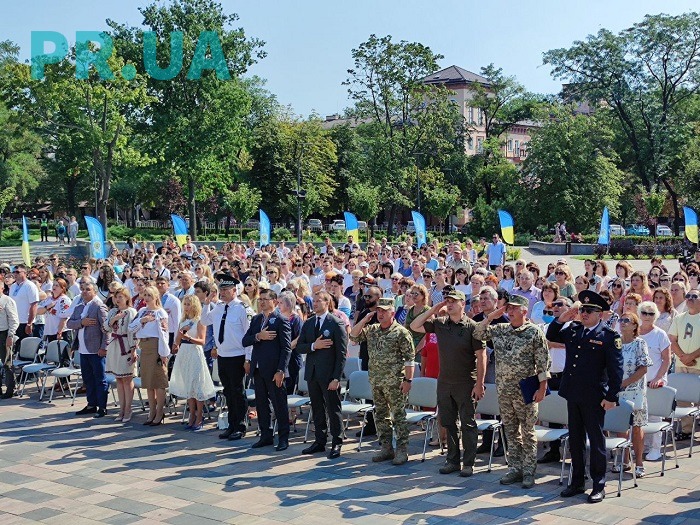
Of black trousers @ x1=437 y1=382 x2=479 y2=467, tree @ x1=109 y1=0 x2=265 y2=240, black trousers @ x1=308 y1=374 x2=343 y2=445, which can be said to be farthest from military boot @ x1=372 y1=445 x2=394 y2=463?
tree @ x1=109 y1=0 x2=265 y2=240

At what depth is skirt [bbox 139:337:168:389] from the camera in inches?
451

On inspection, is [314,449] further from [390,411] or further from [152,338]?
[152,338]

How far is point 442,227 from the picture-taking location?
73.9 meters

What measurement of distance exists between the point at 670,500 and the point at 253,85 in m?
73.2

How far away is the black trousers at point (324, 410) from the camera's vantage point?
9828mm

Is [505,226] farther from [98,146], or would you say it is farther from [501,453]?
[98,146]

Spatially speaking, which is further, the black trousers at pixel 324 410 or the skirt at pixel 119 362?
the skirt at pixel 119 362

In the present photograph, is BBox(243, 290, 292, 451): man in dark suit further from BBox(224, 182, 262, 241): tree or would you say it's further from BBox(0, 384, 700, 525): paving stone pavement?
BBox(224, 182, 262, 241): tree

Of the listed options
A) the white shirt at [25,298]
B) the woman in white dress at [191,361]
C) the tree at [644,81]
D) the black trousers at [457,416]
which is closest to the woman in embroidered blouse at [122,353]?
the woman in white dress at [191,361]

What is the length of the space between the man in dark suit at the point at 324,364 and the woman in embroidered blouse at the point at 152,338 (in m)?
2.35

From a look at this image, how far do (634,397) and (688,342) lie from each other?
1.94 meters

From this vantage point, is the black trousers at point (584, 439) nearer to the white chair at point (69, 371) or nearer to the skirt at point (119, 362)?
the skirt at point (119, 362)

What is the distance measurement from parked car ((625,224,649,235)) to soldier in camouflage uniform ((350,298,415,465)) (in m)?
60.5

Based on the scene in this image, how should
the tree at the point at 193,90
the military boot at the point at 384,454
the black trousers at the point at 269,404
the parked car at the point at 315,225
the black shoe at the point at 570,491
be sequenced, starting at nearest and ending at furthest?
the black shoe at the point at 570,491 < the military boot at the point at 384,454 < the black trousers at the point at 269,404 < the tree at the point at 193,90 < the parked car at the point at 315,225
